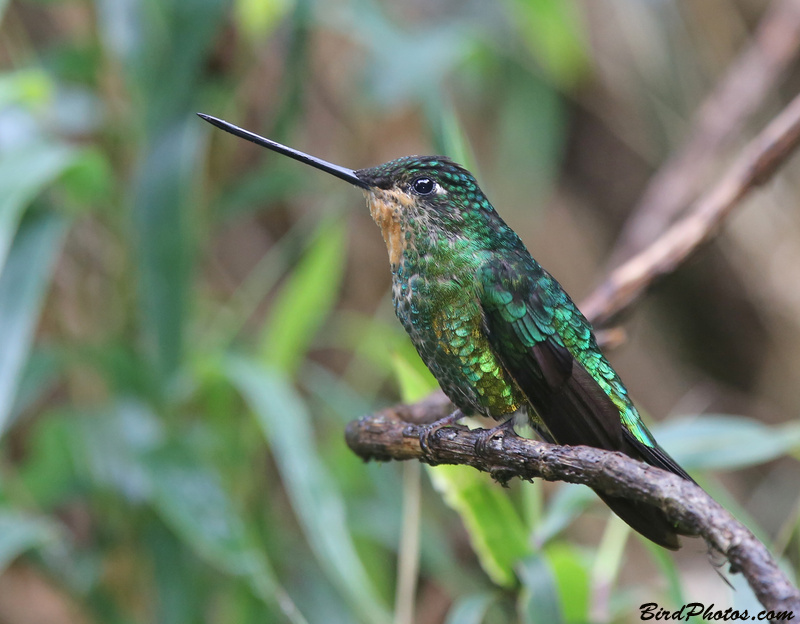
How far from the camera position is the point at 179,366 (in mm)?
2020

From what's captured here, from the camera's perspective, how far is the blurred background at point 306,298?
179cm

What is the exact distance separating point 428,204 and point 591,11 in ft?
8.99

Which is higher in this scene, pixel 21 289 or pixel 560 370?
pixel 21 289

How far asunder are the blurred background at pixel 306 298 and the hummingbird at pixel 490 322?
0.22 metres

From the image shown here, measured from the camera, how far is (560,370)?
1207 millimetres

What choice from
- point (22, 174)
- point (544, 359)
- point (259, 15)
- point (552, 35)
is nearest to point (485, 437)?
point (544, 359)

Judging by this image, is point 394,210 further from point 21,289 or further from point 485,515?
point 21,289

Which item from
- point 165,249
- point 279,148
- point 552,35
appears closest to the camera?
point 279,148

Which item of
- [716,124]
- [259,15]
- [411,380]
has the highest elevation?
[259,15]

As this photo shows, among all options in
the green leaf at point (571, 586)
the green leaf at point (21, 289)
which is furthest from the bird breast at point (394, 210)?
the green leaf at point (21, 289)

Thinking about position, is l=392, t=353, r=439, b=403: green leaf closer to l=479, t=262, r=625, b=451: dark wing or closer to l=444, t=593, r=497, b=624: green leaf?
l=479, t=262, r=625, b=451: dark wing

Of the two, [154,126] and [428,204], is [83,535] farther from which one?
[428,204]

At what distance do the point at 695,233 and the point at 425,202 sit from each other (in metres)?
0.66

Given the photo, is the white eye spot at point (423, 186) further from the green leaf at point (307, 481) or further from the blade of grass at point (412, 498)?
the green leaf at point (307, 481)
